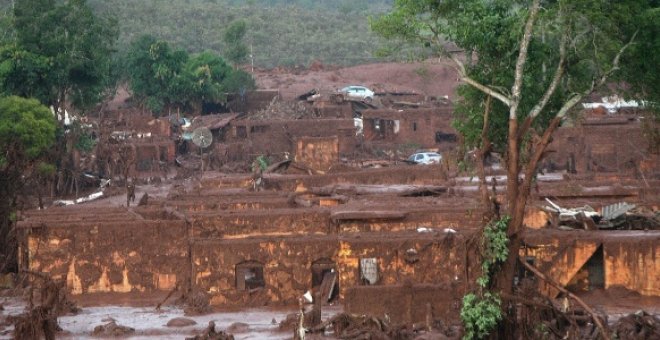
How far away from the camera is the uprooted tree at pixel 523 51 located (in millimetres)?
22234

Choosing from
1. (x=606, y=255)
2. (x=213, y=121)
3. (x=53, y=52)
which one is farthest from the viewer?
(x=213, y=121)

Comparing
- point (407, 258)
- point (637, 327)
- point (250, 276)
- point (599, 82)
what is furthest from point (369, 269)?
point (637, 327)

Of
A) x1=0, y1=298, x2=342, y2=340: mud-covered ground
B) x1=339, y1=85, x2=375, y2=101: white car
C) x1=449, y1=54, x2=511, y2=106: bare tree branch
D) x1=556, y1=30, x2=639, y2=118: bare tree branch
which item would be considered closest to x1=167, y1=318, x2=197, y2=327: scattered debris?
x1=0, y1=298, x2=342, y2=340: mud-covered ground

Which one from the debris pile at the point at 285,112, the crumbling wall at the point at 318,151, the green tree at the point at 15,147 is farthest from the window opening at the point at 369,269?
the debris pile at the point at 285,112

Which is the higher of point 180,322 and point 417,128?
point 417,128

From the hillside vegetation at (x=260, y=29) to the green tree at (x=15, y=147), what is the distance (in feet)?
152

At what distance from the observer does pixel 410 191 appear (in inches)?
1442

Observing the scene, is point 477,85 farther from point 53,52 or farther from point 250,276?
point 53,52

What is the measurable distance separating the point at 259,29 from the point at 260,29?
0.23ft

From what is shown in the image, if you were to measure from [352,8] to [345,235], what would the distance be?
330 ft

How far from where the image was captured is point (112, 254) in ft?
96.7

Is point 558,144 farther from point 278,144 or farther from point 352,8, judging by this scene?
point 352,8

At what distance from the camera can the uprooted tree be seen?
2223cm

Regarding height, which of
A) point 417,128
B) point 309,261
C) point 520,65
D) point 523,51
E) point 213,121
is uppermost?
point 523,51
